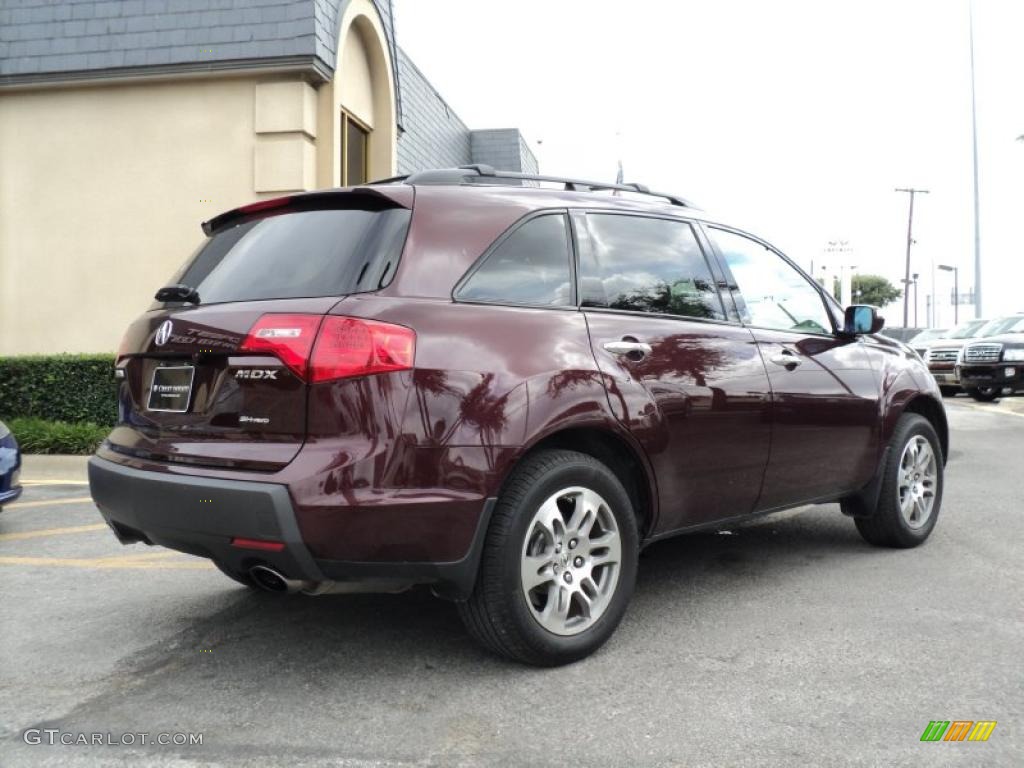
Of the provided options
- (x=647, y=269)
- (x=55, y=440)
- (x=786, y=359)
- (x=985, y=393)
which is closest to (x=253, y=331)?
(x=647, y=269)

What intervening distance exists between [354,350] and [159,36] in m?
10.0

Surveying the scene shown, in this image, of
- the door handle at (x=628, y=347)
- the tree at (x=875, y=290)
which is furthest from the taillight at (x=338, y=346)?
the tree at (x=875, y=290)

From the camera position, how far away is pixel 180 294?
11.6 ft

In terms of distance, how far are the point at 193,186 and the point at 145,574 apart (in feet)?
25.2

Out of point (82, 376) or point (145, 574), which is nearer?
point (145, 574)

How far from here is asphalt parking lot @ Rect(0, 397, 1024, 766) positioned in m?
2.75

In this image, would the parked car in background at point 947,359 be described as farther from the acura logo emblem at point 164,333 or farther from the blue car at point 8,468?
the acura logo emblem at point 164,333

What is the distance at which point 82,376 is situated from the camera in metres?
9.93

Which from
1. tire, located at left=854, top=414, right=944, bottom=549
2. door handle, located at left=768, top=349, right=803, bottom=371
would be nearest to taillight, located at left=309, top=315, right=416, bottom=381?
door handle, located at left=768, top=349, right=803, bottom=371

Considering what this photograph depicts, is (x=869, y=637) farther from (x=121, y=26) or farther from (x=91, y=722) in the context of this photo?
(x=121, y=26)

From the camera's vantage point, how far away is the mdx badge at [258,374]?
9.94 feet

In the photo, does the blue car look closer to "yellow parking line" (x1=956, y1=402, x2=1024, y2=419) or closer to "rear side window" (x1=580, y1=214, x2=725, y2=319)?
"rear side window" (x1=580, y1=214, x2=725, y2=319)

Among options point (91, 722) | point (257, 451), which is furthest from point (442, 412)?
point (91, 722)

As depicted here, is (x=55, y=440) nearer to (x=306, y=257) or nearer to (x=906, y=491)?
(x=306, y=257)
